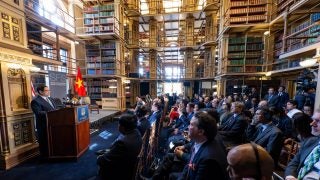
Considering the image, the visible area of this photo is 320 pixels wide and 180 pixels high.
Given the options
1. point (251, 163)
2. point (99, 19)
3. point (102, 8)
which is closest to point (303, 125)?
point (251, 163)

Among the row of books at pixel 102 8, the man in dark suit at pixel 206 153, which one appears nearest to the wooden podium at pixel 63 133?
the man in dark suit at pixel 206 153

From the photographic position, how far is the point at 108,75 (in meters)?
7.78

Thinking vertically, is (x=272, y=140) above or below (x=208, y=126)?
below

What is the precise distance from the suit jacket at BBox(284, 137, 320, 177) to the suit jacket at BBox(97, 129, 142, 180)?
1.51m

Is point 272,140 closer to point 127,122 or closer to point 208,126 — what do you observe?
point 208,126

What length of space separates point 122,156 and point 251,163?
4.22ft

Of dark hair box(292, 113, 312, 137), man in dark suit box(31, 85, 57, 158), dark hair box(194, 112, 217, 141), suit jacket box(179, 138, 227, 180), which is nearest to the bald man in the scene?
suit jacket box(179, 138, 227, 180)

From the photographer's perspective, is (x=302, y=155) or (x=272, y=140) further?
(x=272, y=140)

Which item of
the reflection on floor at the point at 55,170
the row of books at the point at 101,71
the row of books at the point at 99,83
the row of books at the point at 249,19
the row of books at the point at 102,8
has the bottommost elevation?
the reflection on floor at the point at 55,170

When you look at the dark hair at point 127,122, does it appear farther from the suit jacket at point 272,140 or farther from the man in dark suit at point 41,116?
the man in dark suit at point 41,116

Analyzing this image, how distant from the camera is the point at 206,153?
1.18 meters

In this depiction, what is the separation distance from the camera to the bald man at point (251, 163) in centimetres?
69

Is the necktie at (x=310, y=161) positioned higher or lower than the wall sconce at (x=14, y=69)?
lower

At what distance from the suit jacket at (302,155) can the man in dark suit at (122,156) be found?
59.4 inches
